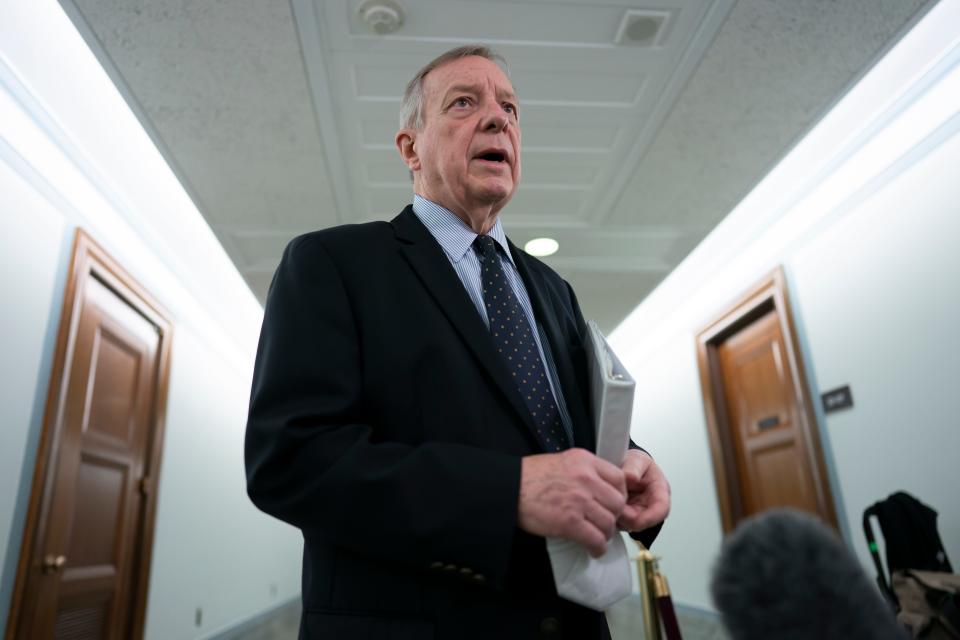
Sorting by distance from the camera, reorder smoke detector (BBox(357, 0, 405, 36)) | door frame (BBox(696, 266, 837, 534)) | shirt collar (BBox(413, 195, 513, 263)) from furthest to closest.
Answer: door frame (BBox(696, 266, 837, 534)) → smoke detector (BBox(357, 0, 405, 36)) → shirt collar (BBox(413, 195, 513, 263))

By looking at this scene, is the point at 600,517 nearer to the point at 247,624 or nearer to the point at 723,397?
the point at 723,397

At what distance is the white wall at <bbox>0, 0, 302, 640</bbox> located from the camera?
2.75 metres

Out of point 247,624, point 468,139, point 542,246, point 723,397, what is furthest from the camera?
point 247,624

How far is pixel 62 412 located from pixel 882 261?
422 centimetres

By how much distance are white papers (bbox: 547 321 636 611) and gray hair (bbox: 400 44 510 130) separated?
81 centimetres

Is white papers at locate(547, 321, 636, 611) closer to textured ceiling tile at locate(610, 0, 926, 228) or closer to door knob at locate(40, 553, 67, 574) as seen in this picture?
textured ceiling tile at locate(610, 0, 926, 228)

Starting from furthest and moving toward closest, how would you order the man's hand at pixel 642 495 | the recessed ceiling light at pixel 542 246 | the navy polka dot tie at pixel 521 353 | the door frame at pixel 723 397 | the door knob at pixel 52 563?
1. the recessed ceiling light at pixel 542 246
2. the door frame at pixel 723 397
3. the door knob at pixel 52 563
4. the navy polka dot tie at pixel 521 353
5. the man's hand at pixel 642 495

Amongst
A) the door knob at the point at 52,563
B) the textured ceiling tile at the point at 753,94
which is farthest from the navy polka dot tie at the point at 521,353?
the door knob at the point at 52,563

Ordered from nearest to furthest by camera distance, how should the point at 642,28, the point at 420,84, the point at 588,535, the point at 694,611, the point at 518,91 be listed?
1. the point at 588,535
2. the point at 420,84
3. the point at 642,28
4. the point at 518,91
5. the point at 694,611

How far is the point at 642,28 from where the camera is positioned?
283 centimetres

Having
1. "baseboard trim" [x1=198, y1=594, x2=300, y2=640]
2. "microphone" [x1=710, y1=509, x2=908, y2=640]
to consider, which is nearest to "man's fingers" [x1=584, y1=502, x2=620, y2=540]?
"microphone" [x1=710, y1=509, x2=908, y2=640]

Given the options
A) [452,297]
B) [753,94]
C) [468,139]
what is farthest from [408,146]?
[753,94]

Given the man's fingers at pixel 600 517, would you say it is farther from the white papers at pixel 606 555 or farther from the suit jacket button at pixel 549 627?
the suit jacket button at pixel 549 627

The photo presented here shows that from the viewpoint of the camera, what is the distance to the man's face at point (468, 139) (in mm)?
1189
